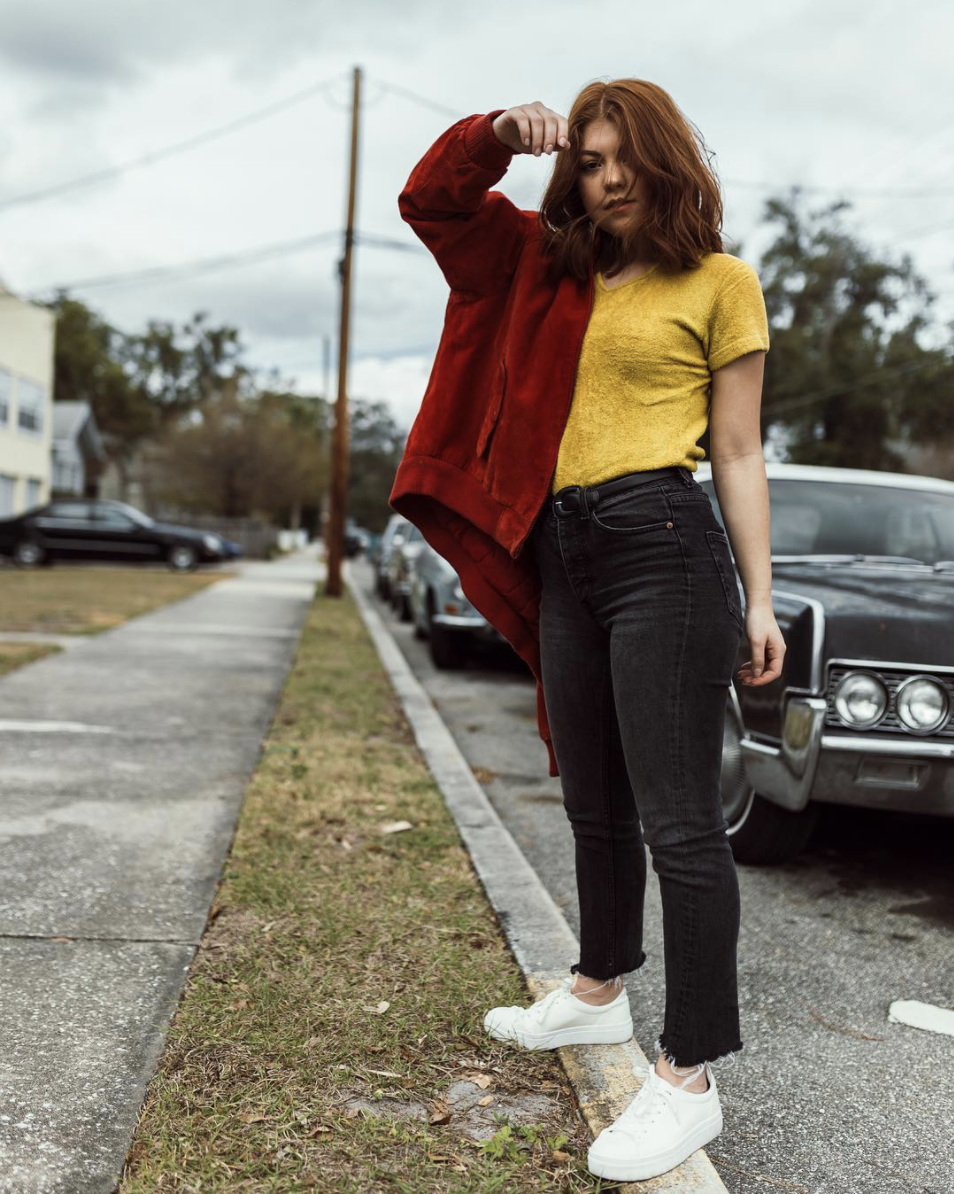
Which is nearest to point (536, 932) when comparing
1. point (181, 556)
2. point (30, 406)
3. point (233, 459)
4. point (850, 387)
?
point (181, 556)

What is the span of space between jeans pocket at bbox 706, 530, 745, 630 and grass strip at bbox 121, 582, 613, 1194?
1028mm

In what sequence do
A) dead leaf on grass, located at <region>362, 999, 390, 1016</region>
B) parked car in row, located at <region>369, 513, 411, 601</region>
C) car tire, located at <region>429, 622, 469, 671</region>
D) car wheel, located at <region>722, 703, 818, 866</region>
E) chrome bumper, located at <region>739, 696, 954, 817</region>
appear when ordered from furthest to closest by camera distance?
1. parked car in row, located at <region>369, 513, 411, 601</region>
2. car tire, located at <region>429, 622, 469, 671</region>
3. car wheel, located at <region>722, 703, 818, 866</region>
4. chrome bumper, located at <region>739, 696, 954, 817</region>
5. dead leaf on grass, located at <region>362, 999, 390, 1016</region>

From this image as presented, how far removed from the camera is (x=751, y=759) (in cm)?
395

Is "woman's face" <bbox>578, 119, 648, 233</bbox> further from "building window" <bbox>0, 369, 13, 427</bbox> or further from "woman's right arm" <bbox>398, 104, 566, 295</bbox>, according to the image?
"building window" <bbox>0, 369, 13, 427</bbox>

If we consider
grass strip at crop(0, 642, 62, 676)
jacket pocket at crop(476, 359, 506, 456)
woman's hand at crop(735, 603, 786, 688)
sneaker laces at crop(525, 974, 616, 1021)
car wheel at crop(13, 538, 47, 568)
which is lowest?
car wheel at crop(13, 538, 47, 568)

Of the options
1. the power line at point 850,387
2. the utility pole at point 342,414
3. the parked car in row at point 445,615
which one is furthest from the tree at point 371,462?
the parked car in row at point 445,615

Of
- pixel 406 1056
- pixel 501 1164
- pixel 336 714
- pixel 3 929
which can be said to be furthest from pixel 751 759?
pixel 336 714

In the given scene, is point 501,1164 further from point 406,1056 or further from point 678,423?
point 678,423

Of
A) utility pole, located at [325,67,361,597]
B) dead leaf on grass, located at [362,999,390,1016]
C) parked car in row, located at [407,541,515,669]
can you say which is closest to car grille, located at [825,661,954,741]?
dead leaf on grass, located at [362,999,390,1016]

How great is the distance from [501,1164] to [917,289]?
40.6m

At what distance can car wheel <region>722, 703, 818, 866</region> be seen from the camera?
4156mm

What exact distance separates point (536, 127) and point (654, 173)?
0.73 feet

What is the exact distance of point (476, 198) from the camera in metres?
2.23

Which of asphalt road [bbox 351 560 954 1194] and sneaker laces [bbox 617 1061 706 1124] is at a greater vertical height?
sneaker laces [bbox 617 1061 706 1124]
